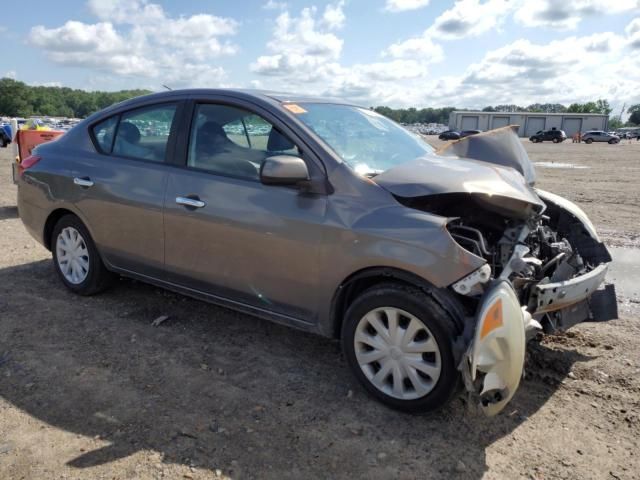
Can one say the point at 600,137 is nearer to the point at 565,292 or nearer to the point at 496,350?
the point at 565,292

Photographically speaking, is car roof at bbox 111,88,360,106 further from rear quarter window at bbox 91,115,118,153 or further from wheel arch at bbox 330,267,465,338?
wheel arch at bbox 330,267,465,338

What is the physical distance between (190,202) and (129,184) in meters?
0.72

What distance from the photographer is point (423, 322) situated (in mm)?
2965

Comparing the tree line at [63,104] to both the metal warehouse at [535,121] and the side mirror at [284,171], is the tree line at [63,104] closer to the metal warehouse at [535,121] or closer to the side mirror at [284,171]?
the metal warehouse at [535,121]

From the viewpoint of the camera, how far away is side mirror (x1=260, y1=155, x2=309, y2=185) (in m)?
3.21

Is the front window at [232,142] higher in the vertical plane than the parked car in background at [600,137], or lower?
lower

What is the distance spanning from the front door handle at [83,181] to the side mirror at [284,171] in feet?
6.49

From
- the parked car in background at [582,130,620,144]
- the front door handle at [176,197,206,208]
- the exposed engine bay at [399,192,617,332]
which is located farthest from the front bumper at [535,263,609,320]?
the parked car in background at [582,130,620,144]

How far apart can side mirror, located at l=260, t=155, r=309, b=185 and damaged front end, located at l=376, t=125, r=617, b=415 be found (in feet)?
1.65

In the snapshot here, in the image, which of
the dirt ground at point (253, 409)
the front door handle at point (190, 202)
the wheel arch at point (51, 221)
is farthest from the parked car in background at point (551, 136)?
the front door handle at point (190, 202)

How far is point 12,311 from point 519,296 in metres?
4.07

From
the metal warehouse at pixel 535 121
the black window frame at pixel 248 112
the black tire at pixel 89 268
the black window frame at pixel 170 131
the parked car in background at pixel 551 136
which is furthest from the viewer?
the metal warehouse at pixel 535 121

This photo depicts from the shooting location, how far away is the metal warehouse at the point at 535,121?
83250 mm

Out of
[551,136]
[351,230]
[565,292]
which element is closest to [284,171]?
[351,230]
